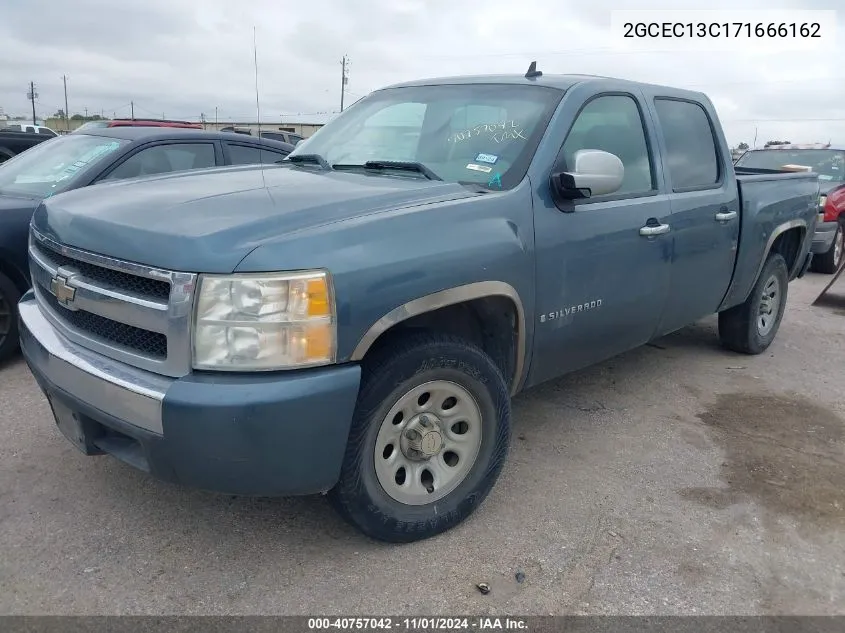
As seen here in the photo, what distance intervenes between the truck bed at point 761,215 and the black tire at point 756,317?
0.23 metres

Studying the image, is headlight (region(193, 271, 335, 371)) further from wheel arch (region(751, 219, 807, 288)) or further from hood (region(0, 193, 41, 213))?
wheel arch (region(751, 219, 807, 288))

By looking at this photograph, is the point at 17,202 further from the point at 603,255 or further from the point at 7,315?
the point at 603,255

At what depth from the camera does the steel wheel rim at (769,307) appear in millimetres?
5578

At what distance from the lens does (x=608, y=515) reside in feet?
10.3

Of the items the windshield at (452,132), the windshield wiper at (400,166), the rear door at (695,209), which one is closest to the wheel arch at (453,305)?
the windshield at (452,132)

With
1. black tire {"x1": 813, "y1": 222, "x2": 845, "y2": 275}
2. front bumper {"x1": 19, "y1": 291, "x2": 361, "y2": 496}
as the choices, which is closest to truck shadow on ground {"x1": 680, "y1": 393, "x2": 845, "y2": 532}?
front bumper {"x1": 19, "y1": 291, "x2": 361, "y2": 496}

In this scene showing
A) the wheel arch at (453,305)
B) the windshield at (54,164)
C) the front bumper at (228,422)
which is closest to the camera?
the front bumper at (228,422)

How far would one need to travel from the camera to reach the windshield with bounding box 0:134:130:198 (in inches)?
200

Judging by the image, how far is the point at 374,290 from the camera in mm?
2420

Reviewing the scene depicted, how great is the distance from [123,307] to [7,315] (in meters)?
2.69

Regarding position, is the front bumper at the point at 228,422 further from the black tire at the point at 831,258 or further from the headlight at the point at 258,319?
the black tire at the point at 831,258

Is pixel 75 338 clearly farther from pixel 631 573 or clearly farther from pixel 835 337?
pixel 835 337

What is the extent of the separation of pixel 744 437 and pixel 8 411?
4.19 meters

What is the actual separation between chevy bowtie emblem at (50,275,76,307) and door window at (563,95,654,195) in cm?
223
